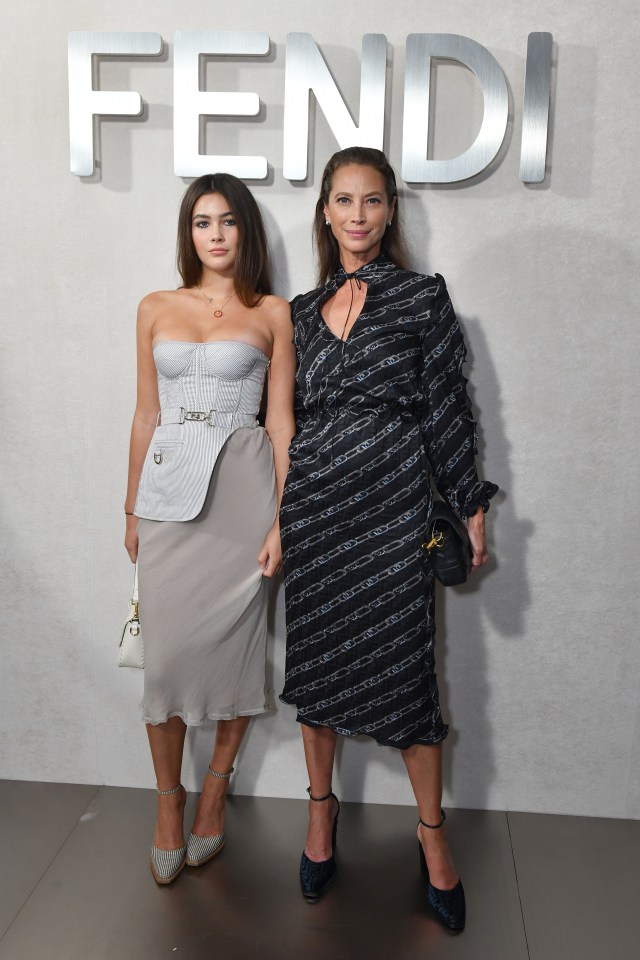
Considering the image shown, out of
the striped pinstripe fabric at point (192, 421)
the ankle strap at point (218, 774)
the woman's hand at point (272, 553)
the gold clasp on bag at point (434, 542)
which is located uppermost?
the striped pinstripe fabric at point (192, 421)

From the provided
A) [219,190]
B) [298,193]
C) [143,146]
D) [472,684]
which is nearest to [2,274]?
[143,146]

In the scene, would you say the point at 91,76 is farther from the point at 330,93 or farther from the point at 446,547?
the point at 446,547

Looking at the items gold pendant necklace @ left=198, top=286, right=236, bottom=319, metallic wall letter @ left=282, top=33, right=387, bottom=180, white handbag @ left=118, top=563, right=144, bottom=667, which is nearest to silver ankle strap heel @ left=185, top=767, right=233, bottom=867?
white handbag @ left=118, top=563, right=144, bottom=667

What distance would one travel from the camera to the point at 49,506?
9.60ft

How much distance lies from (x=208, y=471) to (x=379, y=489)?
49cm

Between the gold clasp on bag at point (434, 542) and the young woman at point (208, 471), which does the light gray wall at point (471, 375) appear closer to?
the young woman at point (208, 471)

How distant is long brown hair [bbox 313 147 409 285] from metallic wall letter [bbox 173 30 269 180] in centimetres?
24

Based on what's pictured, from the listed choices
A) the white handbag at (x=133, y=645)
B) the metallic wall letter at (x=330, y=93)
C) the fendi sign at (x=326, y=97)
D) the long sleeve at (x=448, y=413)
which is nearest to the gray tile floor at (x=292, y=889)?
the white handbag at (x=133, y=645)

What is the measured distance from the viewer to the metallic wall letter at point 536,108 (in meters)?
2.50

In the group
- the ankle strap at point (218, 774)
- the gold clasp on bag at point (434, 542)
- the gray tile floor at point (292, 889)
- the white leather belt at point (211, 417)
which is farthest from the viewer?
the ankle strap at point (218, 774)

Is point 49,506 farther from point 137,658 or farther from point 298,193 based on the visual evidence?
point 298,193

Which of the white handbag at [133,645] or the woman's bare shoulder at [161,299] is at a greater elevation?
the woman's bare shoulder at [161,299]

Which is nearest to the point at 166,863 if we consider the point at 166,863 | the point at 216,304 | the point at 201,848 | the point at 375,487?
the point at 166,863

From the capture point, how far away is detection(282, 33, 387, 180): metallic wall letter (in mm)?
2533
